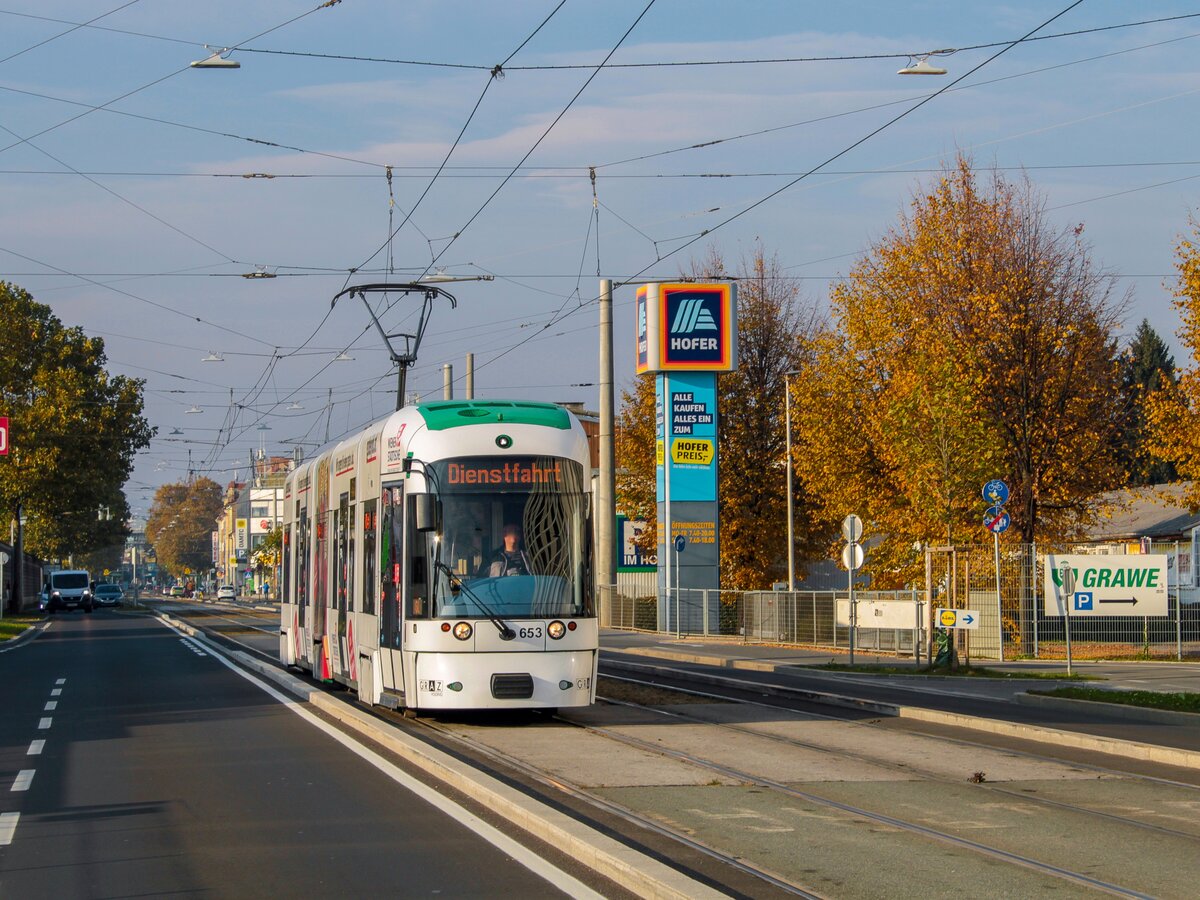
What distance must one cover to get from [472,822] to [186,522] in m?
185

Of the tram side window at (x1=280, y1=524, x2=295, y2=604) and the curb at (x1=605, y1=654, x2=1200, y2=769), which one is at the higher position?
the tram side window at (x1=280, y1=524, x2=295, y2=604)

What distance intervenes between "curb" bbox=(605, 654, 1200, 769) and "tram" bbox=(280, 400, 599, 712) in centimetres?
445

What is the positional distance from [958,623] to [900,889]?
17.1m

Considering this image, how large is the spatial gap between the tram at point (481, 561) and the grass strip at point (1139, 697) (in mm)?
7465

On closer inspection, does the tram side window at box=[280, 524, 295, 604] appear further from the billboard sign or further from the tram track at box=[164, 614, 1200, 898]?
the billboard sign

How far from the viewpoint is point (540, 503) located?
1569 centimetres

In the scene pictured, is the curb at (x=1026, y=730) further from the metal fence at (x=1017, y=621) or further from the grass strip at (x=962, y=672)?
the metal fence at (x=1017, y=621)

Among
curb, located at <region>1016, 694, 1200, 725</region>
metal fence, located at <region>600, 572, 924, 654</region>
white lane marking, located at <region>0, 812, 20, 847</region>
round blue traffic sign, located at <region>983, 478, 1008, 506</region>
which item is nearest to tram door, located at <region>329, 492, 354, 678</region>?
white lane marking, located at <region>0, 812, 20, 847</region>

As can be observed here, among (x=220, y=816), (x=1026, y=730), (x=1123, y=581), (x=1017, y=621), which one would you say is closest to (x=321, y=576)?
(x=1026, y=730)

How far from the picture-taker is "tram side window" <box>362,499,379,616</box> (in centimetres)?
1697

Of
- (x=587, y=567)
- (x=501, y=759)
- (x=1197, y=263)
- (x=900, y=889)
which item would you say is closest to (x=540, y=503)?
(x=587, y=567)

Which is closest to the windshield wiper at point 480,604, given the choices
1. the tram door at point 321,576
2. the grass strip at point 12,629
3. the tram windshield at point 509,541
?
the tram windshield at point 509,541

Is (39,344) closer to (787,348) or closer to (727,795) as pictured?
(787,348)

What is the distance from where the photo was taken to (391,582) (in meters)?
15.9
